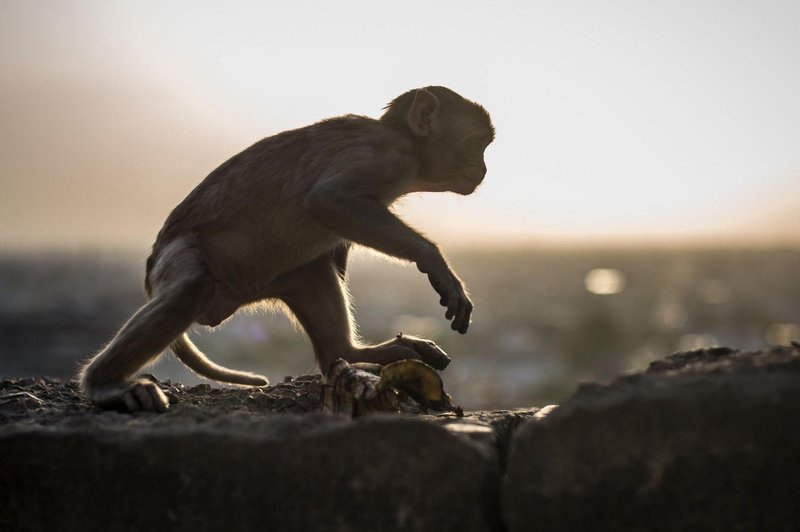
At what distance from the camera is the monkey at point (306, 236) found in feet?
12.6

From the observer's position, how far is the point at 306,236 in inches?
171

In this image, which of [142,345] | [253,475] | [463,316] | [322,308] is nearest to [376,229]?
[463,316]

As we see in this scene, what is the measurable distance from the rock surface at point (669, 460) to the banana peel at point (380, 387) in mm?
1017

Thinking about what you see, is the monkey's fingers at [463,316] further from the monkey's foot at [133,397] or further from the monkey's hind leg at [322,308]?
the monkey's foot at [133,397]

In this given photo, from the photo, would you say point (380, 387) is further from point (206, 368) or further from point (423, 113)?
point (423, 113)

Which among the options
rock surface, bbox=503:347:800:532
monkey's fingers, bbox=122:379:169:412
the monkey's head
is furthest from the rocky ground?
the monkey's head

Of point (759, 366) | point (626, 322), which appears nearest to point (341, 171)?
point (759, 366)

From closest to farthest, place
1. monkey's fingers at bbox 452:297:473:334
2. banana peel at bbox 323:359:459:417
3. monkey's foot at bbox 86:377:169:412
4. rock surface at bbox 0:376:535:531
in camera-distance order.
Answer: rock surface at bbox 0:376:535:531 → banana peel at bbox 323:359:459:417 → monkey's foot at bbox 86:377:169:412 → monkey's fingers at bbox 452:297:473:334

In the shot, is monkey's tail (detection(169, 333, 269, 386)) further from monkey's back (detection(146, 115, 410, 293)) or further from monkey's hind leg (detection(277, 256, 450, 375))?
monkey's back (detection(146, 115, 410, 293))

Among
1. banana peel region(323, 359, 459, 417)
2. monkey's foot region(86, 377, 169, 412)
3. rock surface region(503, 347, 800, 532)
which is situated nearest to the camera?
rock surface region(503, 347, 800, 532)

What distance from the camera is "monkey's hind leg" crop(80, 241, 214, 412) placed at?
361cm

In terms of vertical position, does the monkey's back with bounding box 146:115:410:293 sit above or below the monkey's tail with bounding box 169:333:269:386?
above

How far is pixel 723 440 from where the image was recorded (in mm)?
2326

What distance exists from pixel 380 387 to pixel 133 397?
103 cm
